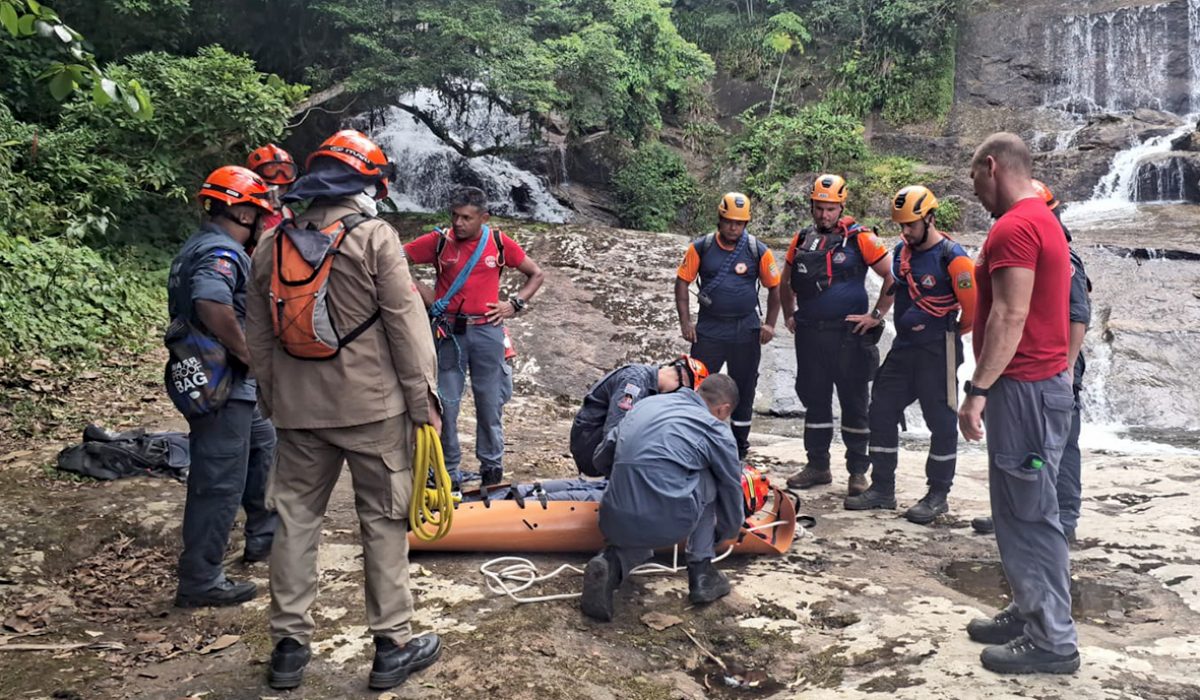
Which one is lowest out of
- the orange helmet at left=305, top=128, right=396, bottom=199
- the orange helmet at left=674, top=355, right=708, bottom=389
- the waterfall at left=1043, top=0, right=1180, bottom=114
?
the orange helmet at left=674, top=355, right=708, bottom=389

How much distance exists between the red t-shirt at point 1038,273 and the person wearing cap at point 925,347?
205 cm

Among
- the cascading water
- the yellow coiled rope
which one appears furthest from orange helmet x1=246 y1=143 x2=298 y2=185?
the cascading water

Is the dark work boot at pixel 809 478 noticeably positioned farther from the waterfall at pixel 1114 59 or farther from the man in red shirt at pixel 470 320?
the waterfall at pixel 1114 59

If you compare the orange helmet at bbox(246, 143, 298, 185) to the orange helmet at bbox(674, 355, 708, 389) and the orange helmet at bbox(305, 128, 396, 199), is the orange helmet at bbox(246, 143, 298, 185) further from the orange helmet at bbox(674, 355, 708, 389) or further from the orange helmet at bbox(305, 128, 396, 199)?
the orange helmet at bbox(674, 355, 708, 389)

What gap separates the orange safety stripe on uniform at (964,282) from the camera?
5613mm

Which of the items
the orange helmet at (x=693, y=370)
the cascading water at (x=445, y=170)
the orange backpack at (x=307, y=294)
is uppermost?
the cascading water at (x=445, y=170)

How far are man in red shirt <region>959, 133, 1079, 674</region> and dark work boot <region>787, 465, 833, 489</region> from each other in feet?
9.48

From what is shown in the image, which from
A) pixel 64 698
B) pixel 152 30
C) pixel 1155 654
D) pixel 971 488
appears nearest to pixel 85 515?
pixel 64 698

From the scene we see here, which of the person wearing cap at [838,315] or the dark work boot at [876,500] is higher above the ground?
the person wearing cap at [838,315]

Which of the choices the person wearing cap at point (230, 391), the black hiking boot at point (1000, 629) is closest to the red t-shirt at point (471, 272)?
the person wearing cap at point (230, 391)

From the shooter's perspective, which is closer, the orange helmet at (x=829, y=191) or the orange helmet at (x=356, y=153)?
the orange helmet at (x=356, y=153)

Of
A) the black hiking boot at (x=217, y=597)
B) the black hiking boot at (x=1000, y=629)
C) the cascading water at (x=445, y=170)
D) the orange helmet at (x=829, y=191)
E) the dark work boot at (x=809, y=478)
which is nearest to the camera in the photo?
the black hiking boot at (x=1000, y=629)

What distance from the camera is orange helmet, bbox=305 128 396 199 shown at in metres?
3.43

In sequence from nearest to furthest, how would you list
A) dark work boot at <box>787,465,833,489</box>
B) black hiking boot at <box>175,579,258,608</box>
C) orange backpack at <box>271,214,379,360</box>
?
orange backpack at <box>271,214,379,360</box>
black hiking boot at <box>175,579,258,608</box>
dark work boot at <box>787,465,833,489</box>
